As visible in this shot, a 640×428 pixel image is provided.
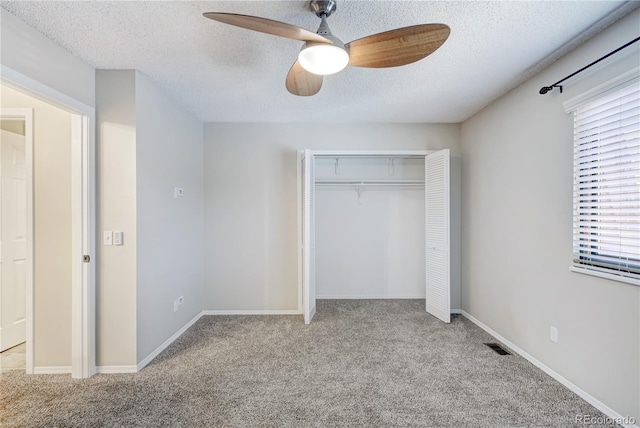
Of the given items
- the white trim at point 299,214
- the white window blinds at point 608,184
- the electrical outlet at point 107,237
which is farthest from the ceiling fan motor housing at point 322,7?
the electrical outlet at point 107,237

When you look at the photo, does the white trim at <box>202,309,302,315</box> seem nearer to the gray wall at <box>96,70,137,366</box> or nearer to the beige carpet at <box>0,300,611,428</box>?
the beige carpet at <box>0,300,611,428</box>

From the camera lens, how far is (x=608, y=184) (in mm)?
1891

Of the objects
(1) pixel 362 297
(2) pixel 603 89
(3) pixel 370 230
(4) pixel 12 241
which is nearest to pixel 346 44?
(2) pixel 603 89

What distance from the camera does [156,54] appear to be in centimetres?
222

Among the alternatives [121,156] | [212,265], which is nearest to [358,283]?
[212,265]

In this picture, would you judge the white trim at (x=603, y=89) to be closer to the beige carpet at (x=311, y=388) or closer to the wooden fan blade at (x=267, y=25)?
the wooden fan blade at (x=267, y=25)

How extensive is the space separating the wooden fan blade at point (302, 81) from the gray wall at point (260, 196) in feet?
5.50

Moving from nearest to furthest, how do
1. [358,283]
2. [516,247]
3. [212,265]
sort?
1. [516,247]
2. [212,265]
3. [358,283]

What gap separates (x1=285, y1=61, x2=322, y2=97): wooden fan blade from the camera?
199cm

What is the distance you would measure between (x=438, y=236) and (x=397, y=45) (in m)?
2.55

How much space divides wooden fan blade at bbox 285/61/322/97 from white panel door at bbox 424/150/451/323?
6.52ft

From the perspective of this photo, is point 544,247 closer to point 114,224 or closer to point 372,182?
point 372,182

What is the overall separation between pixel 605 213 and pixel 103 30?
11.6 ft

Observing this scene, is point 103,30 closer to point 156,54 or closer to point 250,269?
point 156,54
